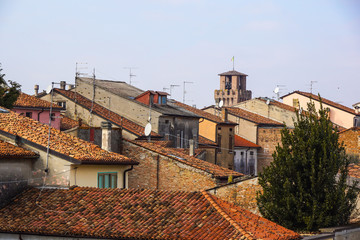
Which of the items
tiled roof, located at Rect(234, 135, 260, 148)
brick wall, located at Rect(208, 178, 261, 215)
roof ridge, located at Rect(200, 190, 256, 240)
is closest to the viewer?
roof ridge, located at Rect(200, 190, 256, 240)

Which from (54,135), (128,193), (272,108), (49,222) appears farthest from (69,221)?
(272,108)

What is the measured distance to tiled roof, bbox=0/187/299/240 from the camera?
782 inches

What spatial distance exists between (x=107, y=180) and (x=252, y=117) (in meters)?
43.8

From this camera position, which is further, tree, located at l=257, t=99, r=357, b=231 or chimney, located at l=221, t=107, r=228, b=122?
chimney, located at l=221, t=107, r=228, b=122

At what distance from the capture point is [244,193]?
28438 millimetres

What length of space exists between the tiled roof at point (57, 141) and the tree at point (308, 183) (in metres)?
6.04

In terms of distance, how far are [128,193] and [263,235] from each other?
222 inches

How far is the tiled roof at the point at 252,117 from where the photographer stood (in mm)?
68062

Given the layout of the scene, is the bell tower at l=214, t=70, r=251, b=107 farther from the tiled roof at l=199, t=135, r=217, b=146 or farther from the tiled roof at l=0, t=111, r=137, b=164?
the tiled roof at l=0, t=111, r=137, b=164

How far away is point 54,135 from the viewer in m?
27.3

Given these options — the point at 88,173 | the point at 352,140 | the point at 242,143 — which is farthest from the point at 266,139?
the point at 88,173

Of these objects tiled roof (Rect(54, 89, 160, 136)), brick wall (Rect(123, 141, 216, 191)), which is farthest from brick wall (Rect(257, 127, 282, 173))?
brick wall (Rect(123, 141, 216, 191))

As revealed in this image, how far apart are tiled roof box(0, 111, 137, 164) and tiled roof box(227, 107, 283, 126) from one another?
41.0 m

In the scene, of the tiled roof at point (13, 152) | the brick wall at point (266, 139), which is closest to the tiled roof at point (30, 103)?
the brick wall at point (266, 139)
